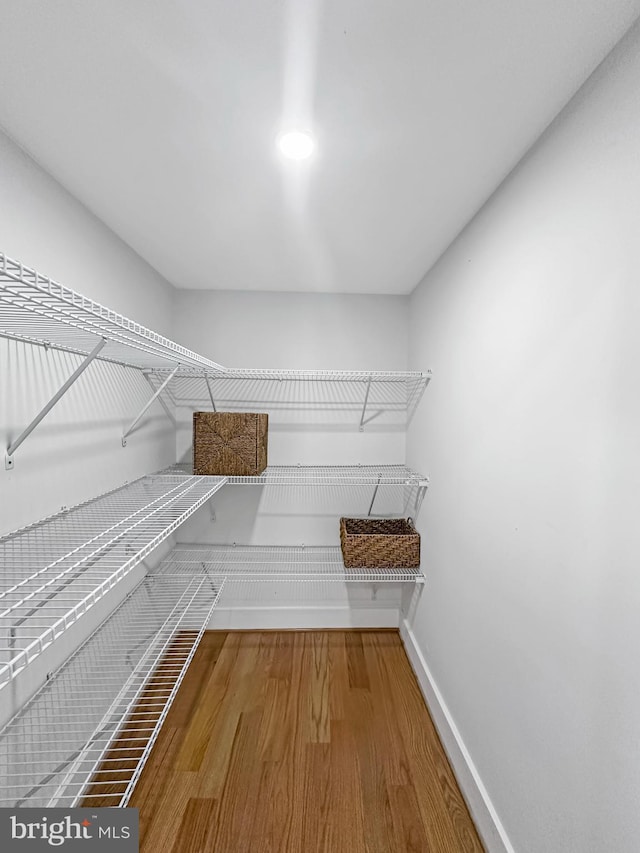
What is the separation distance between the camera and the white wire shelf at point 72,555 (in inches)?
32.9

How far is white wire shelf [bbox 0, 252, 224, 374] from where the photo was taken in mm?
637

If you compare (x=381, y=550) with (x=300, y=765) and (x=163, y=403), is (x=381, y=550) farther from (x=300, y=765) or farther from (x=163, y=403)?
(x=163, y=403)

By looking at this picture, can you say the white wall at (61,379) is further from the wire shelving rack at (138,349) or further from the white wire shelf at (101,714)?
the white wire shelf at (101,714)

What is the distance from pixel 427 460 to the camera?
1.97m

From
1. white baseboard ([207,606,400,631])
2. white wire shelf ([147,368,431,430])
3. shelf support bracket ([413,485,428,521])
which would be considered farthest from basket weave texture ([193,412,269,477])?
white baseboard ([207,606,400,631])

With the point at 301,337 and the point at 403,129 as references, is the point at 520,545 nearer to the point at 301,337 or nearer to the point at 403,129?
the point at 403,129

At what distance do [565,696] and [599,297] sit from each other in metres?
0.88

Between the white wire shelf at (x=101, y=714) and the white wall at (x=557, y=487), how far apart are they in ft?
3.31

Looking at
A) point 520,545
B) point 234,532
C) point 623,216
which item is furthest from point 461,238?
point 234,532

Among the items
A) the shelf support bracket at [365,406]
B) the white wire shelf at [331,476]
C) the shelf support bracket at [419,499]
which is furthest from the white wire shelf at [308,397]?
the shelf support bracket at [419,499]

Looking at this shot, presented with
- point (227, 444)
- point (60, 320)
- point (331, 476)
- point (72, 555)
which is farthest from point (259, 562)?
point (60, 320)

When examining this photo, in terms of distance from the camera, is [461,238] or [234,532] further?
[234,532]

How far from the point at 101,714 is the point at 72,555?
2.82ft

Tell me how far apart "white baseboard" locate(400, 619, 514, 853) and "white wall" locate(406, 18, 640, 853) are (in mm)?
33
